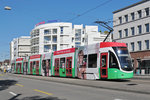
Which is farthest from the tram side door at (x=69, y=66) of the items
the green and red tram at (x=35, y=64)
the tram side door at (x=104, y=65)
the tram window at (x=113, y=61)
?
the green and red tram at (x=35, y=64)

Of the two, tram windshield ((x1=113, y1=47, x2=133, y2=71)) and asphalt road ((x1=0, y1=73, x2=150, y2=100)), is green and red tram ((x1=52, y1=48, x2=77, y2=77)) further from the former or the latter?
asphalt road ((x1=0, y1=73, x2=150, y2=100))

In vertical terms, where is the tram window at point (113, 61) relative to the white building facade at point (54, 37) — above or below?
below

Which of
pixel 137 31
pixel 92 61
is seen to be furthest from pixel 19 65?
pixel 92 61

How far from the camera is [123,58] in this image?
735 inches

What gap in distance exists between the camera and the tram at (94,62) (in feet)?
60.7

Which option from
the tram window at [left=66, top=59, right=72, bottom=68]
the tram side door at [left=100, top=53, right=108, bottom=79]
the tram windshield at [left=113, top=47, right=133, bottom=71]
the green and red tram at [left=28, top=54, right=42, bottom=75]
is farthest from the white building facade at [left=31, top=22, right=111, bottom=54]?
the tram windshield at [left=113, top=47, right=133, bottom=71]

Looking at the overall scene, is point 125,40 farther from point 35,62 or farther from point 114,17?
point 35,62

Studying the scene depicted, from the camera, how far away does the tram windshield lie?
18.4 metres

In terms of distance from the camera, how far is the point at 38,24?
3413 inches

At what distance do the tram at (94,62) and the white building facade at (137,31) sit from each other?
2194 cm

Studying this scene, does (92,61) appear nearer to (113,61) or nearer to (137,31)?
(113,61)

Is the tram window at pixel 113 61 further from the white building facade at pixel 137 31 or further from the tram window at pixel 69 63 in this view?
the white building facade at pixel 137 31

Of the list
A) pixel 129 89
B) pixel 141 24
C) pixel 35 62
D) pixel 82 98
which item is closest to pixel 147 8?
pixel 141 24

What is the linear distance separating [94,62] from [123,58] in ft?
10.1
